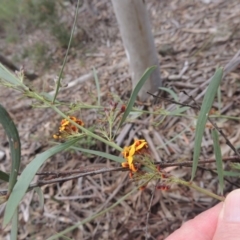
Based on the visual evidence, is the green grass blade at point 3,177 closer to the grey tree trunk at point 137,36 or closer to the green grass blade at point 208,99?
the green grass blade at point 208,99

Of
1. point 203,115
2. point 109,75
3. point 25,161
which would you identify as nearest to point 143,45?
point 109,75

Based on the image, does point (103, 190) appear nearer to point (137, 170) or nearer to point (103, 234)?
point (103, 234)

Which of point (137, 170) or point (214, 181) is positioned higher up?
point (137, 170)

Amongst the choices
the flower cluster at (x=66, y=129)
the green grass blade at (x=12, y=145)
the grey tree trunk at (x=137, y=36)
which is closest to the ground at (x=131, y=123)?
the grey tree trunk at (x=137, y=36)

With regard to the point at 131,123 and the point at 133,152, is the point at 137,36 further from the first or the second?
the point at 133,152

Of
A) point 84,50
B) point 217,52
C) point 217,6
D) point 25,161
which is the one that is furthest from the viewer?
point 84,50

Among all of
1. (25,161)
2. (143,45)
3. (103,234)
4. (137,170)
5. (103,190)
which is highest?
(143,45)
